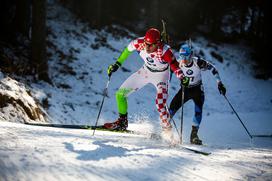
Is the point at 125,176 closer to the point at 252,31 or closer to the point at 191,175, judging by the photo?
the point at 191,175

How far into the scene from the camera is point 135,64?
54.3 ft

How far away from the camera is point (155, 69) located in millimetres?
6789

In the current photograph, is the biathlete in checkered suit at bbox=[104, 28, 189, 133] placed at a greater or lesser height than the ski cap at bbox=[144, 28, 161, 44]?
lesser

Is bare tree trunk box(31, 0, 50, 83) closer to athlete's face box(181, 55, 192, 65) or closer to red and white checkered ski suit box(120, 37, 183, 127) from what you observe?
red and white checkered ski suit box(120, 37, 183, 127)

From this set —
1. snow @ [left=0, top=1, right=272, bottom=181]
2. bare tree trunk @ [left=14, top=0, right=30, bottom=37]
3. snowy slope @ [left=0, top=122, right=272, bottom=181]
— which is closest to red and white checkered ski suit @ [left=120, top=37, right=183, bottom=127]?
snow @ [left=0, top=1, right=272, bottom=181]

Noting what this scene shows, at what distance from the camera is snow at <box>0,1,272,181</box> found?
142 inches

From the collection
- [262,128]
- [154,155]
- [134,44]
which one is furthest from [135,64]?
[154,155]

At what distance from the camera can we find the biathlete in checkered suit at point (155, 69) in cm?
635

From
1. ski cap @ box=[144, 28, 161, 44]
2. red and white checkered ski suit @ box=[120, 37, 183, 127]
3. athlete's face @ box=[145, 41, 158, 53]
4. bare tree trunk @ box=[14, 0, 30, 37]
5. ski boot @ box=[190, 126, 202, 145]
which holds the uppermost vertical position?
bare tree trunk @ box=[14, 0, 30, 37]

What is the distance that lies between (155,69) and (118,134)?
167 cm

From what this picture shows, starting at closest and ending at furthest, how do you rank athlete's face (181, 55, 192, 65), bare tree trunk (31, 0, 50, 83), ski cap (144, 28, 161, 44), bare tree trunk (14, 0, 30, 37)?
ski cap (144, 28, 161, 44) < athlete's face (181, 55, 192, 65) < bare tree trunk (31, 0, 50, 83) < bare tree trunk (14, 0, 30, 37)

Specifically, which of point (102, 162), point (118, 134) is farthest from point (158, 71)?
point (102, 162)

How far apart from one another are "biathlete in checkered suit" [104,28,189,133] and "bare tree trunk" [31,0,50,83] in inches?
230

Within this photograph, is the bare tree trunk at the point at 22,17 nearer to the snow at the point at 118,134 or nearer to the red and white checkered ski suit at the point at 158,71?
the snow at the point at 118,134
